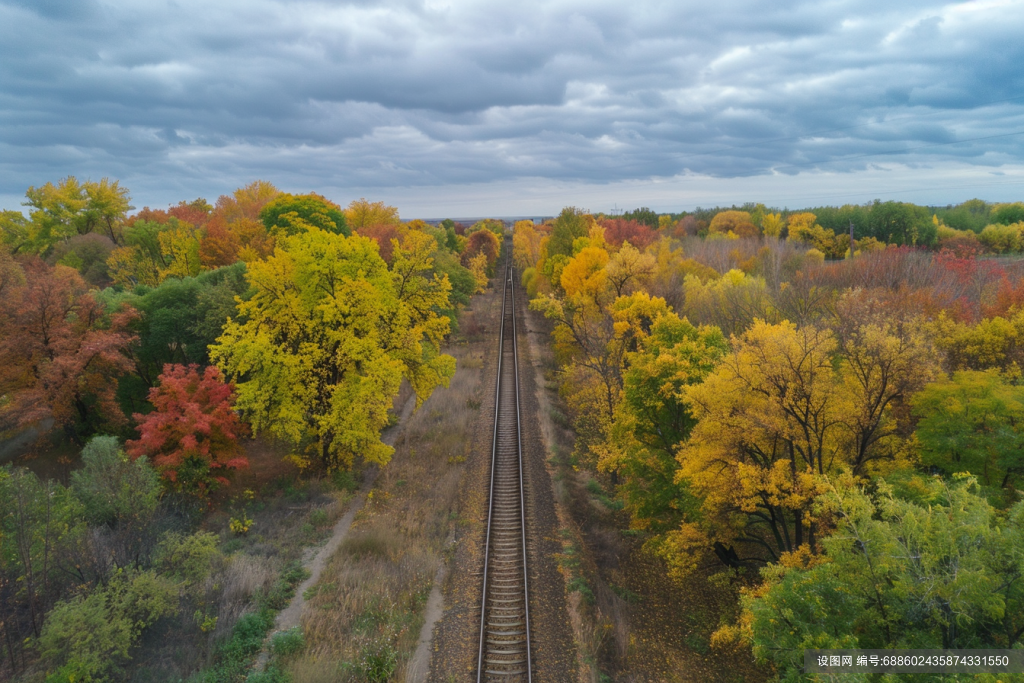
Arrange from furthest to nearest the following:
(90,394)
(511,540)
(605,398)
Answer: (605,398) < (90,394) < (511,540)

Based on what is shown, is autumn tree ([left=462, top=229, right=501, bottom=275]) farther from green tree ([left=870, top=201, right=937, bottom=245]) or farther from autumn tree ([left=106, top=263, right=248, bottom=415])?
green tree ([left=870, top=201, right=937, bottom=245])

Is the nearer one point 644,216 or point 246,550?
point 246,550

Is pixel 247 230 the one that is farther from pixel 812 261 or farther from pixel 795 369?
pixel 812 261

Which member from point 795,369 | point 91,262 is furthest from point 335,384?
point 91,262

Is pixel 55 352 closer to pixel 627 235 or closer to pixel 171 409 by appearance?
pixel 171 409

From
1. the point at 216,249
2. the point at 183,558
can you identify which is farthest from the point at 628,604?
the point at 216,249

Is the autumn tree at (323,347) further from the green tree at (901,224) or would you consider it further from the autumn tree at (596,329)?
the green tree at (901,224)
